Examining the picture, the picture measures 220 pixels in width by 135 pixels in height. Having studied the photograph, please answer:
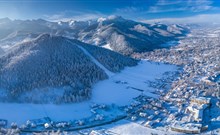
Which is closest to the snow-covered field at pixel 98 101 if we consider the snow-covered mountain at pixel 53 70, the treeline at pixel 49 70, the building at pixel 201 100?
the snow-covered mountain at pixel 53 70

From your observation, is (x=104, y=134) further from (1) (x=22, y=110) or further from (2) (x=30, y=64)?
(2) (x=30, y=64)

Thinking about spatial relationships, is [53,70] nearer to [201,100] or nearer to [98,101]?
[98,101]

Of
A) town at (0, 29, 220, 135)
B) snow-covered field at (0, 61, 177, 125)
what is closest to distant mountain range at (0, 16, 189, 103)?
snow-covered field at (0, 61, 177, 125)

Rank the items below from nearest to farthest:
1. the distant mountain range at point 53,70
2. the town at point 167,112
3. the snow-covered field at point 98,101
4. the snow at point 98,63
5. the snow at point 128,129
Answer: the snow at point 128,129
the town at point 167,112
the snow-covered field at point 98,101
the distant mountain range at point 53,70
the snow at point 98,63

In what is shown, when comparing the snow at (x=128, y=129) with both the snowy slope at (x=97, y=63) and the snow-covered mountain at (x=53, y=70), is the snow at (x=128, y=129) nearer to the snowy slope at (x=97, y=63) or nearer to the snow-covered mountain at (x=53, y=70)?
the snow-covered mountain at (x=53, y=70)

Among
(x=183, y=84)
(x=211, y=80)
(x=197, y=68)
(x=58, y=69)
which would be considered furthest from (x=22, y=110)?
(x=197, y=68)

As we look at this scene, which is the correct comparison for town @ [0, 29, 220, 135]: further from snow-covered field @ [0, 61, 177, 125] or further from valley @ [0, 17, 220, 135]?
snow-covered field @ [0, 61, 177, 125]
